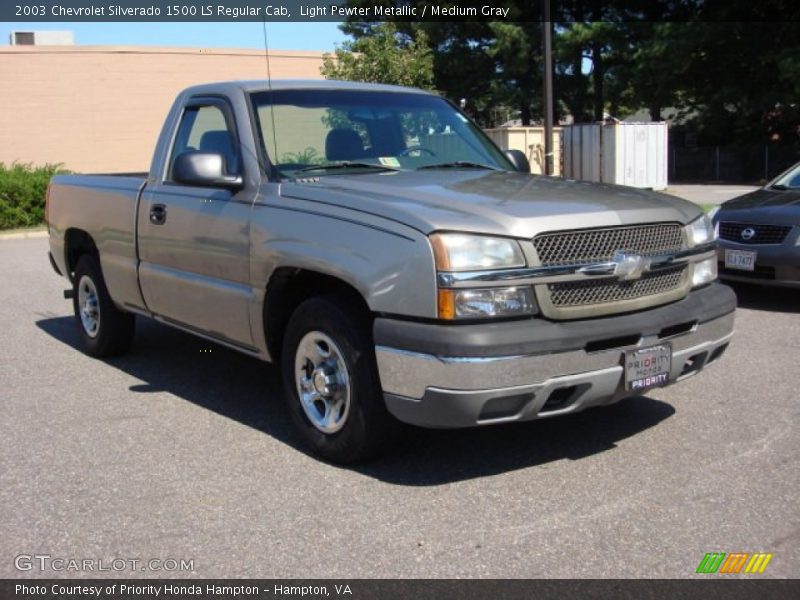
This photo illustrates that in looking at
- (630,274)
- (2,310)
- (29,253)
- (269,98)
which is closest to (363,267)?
(630,274)

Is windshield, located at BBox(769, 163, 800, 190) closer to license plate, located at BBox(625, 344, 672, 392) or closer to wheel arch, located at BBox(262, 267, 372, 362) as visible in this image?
license plate, located at BBox(625, 344, 672, 392)

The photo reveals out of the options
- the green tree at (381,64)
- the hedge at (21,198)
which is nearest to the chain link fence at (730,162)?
the green tree at (381,64)

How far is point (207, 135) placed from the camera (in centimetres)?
552

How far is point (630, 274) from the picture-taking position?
13.5 feet

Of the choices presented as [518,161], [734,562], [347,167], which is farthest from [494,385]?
[518,161]

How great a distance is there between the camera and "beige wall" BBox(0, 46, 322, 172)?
103ft

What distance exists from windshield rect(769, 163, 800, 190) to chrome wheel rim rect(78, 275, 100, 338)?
6788 mm

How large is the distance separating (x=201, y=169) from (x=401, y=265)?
1.45 metres

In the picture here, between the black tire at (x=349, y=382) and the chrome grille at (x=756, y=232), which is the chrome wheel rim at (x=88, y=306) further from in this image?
the chrome grille at (x=756, y=232)

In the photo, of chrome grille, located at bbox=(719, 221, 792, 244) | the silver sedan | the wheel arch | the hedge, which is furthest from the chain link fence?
the wheel arch

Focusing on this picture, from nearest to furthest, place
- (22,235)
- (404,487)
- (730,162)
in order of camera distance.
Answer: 1. (404,487)
2. (22,235)
3. (730,162)

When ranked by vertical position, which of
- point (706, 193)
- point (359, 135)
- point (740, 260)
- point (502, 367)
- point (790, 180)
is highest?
point (359, 135)

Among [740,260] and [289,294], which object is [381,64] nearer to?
[740,260]

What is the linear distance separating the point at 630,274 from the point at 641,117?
5686 cm
